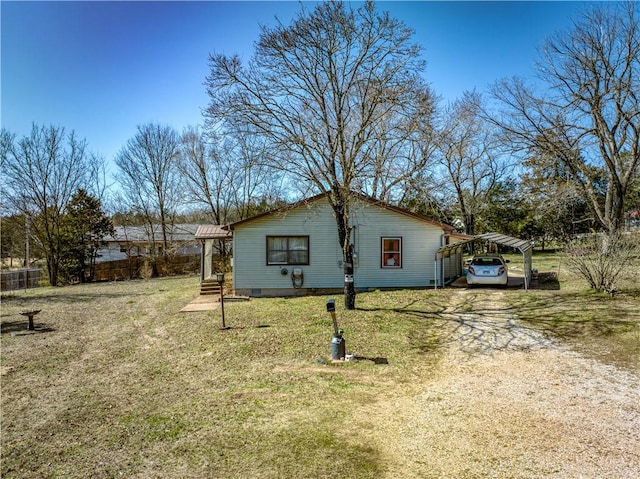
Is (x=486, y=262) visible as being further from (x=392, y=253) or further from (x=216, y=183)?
(x=216, y=183)

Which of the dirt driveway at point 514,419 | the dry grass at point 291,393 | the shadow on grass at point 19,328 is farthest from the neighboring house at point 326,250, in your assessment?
the dirt driveway at point 514,419

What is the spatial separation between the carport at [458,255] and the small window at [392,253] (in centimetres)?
152

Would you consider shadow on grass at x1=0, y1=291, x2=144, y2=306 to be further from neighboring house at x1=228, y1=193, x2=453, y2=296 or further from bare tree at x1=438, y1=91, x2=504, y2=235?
bare tree at x1=438, y1=91, x2=504, y2=235

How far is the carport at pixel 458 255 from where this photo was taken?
14312mm

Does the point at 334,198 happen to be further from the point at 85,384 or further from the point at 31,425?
the point at 31,425

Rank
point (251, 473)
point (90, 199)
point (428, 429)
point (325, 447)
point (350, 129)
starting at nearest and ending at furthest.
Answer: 1. point (251, 473)
2. point (325, 447)
3. point (428, 429)
4. point (350, 129)
5. point (90, 199)

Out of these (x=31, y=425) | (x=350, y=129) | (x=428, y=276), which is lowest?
(x=31, y=425)

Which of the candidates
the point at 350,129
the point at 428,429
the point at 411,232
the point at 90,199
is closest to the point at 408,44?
the point at 350,129

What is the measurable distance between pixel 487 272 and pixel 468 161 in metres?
16.8

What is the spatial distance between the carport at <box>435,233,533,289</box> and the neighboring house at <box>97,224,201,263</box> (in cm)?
2135

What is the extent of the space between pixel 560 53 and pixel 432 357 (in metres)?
16.6

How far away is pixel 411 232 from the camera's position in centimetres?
1566

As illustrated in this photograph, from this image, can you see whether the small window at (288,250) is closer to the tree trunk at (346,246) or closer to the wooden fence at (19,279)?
the tree trunk at (346,246)

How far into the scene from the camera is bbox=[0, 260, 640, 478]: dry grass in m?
4.03
